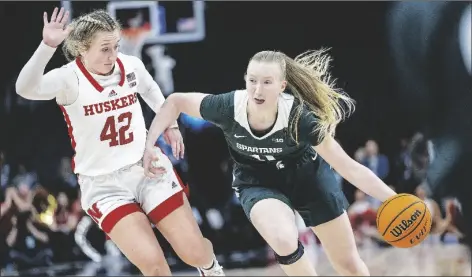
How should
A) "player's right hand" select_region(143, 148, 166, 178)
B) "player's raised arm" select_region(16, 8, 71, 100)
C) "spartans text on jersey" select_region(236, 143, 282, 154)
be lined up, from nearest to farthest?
"player's raised arm" select_region(16, 8, 71, 100)
"player's right hand" select_region(143, 148, 166, 178)
"spartans text on jersey" select_region(236, 143, 282, 154)

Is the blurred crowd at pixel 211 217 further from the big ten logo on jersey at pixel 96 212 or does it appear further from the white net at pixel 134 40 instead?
the big ten logo on jersey at pixel 96 212

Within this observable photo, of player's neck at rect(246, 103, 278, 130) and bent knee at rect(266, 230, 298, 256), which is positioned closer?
bent knee at rect(266, 230, 298, 256)

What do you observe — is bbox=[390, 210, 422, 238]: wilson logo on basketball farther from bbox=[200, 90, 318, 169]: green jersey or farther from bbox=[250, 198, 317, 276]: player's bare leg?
bbox=[200, 90, 318, 169]: green jersey

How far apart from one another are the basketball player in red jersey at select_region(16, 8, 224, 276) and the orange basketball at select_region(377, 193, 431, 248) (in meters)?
1.12

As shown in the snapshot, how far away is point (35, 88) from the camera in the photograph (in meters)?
4.89

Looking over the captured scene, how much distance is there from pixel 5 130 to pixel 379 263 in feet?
12.9

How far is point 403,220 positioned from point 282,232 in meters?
Answer: 0.80

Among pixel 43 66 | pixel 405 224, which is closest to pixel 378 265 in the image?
pixel 405 224

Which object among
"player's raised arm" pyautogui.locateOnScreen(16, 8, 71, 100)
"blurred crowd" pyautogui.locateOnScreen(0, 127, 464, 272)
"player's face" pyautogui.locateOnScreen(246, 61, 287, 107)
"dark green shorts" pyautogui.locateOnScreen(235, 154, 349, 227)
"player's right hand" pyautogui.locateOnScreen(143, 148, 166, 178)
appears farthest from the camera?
"blurred crowd" pyautogui.locateOnScreen(0, 127, 464, 272)

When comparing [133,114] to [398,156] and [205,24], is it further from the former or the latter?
[398,156]

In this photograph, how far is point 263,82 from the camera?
5.08m

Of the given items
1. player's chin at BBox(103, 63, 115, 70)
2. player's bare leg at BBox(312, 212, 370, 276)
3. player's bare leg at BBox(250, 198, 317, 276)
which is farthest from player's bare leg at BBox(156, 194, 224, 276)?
player's chin at BBox(103, 63, 115, 70)

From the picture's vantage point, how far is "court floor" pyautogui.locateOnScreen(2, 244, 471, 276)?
8305mm

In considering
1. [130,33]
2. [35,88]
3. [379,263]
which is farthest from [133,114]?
[379,263]
